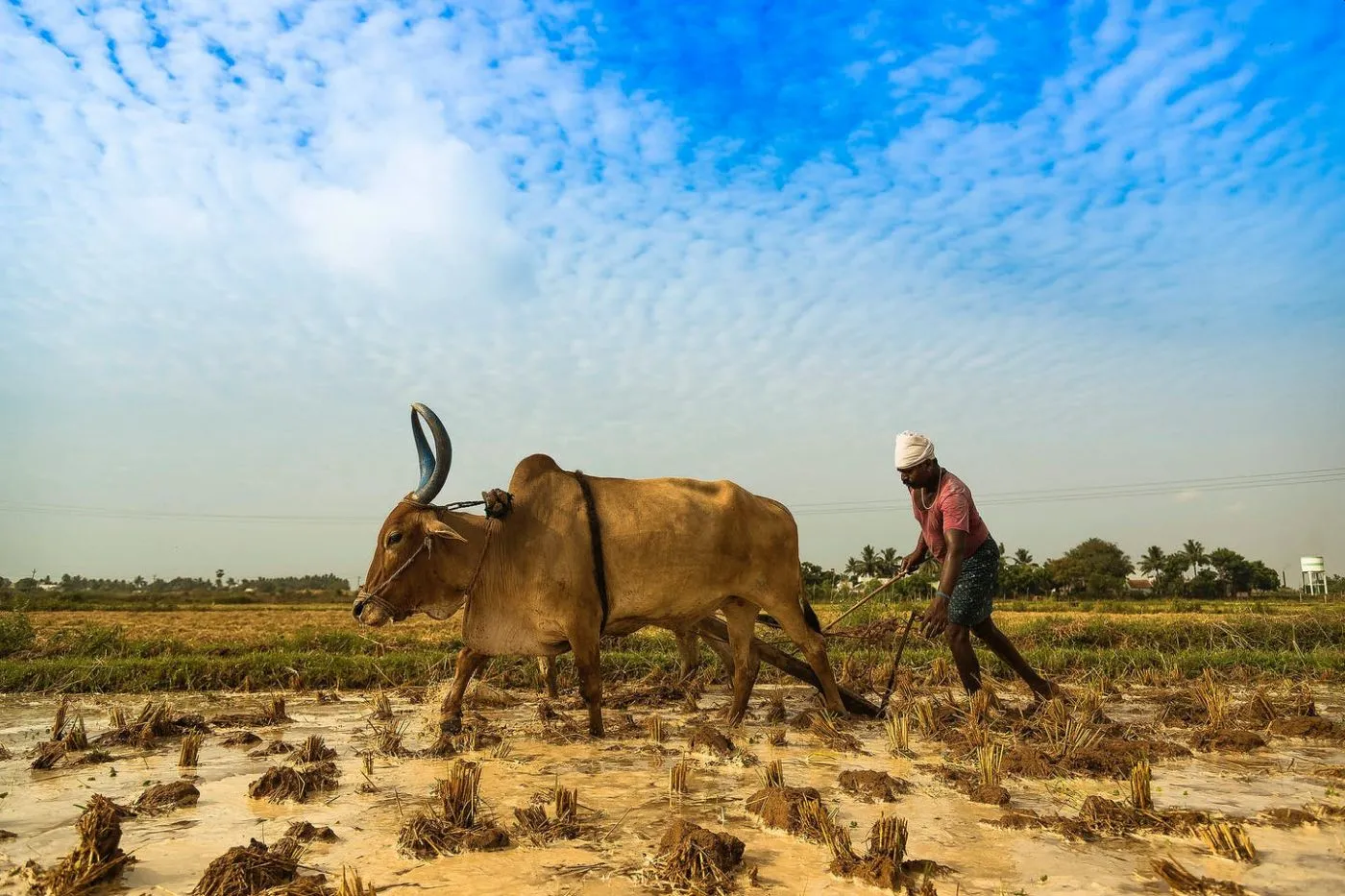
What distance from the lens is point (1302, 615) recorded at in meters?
18.2

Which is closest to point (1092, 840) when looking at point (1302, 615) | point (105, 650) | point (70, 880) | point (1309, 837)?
point (1309, 837)

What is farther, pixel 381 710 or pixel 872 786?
pixel 381 710

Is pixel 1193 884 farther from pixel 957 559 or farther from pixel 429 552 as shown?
pixel 429 552

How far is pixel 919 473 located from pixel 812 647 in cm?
168

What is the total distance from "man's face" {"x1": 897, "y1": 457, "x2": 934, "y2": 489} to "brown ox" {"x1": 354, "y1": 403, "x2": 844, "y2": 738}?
4.31ft

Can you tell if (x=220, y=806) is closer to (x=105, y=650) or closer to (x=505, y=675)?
(x=505, y=675)

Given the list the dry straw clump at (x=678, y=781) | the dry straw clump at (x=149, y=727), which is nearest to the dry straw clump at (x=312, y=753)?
the dry straw clump at (x=149, y=727)

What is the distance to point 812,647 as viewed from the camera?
697cm

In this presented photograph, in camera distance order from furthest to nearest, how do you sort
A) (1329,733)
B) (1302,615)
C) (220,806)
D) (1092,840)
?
(1302,615) < (1329,733) < (220,806) < (1092,840)

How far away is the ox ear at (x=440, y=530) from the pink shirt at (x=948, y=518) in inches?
140

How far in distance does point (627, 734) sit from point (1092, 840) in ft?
11.3

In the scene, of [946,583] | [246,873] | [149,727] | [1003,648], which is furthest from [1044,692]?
[149,727]

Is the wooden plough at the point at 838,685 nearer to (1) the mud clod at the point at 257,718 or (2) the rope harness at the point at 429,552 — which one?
(2) the rope harness at the point at 429,552

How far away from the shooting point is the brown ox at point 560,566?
632cm
